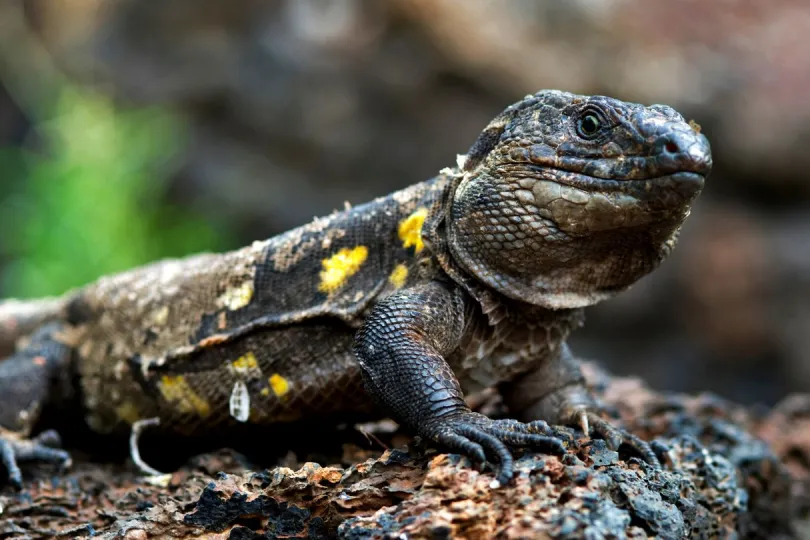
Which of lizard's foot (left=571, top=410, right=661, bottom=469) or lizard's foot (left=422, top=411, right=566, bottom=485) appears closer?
lizard's foot (left=422, top=411, right=566, bottom=485)

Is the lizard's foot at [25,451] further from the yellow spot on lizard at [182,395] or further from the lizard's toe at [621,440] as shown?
the lizard's toe at [621,440]

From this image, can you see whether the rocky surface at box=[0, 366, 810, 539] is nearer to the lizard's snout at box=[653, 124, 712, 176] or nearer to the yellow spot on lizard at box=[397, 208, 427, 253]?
the yellow spot on lizard at box=[397, 208, 427, 253]

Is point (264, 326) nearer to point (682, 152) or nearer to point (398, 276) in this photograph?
point (398, 276)

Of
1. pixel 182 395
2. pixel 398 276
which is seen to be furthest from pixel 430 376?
pixel 182 395

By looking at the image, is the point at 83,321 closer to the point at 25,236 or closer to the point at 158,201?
the point at 25,236

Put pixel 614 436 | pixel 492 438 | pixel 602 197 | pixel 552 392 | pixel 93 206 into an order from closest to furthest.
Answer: pixel 492 438, pixel 602 197, pixel 614 436, pixel 552 392, pixel 93 206

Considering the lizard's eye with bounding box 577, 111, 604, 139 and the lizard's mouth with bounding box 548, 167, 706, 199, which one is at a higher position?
the lizard's eye with bounding box 577, 111, 604, 139

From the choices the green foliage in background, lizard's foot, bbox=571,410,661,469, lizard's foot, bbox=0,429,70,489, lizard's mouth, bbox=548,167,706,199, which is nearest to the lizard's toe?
lizard's foot, bbox=571,410,661,469
